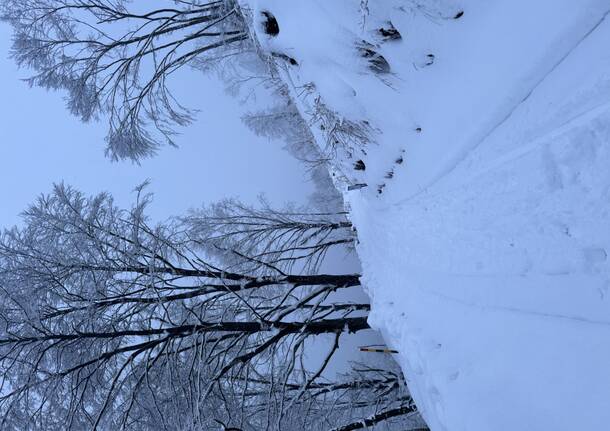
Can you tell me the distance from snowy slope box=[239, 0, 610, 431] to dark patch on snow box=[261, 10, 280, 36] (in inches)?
1.6

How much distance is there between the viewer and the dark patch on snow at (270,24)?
345 cm

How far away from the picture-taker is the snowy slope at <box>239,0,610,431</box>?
7.21 feet

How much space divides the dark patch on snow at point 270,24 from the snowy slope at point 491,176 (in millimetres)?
42

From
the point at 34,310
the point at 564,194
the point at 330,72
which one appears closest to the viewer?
the point at 564,194

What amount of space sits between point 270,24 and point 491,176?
215cm

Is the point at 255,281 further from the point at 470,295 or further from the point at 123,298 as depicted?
the point at 470,295

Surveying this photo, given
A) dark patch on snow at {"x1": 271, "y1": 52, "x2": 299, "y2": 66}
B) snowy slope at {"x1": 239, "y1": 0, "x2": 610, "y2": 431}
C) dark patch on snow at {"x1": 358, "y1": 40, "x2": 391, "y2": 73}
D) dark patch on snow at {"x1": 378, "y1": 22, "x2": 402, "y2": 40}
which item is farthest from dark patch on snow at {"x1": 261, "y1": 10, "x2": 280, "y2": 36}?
dark patch on snow at {"x1": 378, "y1": 22, "x2": 402, "y2": 40}

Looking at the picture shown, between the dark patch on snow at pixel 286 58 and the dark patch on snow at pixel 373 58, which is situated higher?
the dark patch on snow at pixel 286 58

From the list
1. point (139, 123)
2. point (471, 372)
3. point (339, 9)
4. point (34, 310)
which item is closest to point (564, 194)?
point (471, 372)

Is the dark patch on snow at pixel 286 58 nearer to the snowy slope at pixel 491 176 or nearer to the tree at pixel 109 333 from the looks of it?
the snowy slope at pixel 491 176

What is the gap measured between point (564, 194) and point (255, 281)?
4.27 m

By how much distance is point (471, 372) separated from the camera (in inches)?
118

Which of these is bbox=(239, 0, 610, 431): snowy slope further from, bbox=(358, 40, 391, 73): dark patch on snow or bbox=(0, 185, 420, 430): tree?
bbox=(0, 185, 420, 430): tree

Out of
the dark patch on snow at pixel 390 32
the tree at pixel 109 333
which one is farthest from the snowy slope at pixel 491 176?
the tree at pixel 109 333
